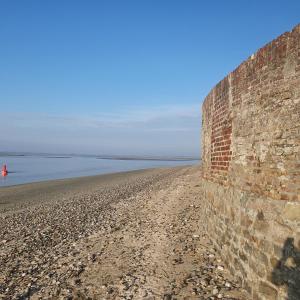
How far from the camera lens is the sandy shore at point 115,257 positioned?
6.06 metres

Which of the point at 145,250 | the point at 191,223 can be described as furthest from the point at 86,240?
the point at 191,223

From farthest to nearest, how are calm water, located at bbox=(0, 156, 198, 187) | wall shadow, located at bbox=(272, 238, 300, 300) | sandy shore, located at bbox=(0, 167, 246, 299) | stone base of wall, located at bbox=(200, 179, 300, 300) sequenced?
1. calm water, located at bbox=(0, 156, 198, 187)
2. sandy shore, located at bbox=(0, 167, 246, 299)
3. stone base of wall, located at bbox=(200, 179, 300, 300)
4. wall shadow, located at bbox=(272, 238, 300, 300)

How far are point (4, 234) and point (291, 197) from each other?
941 cm

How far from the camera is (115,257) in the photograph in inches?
306

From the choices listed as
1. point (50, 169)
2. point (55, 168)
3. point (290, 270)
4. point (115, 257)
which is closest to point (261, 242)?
point (290, 270)

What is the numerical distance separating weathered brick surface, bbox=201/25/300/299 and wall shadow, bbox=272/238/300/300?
0.07 feet

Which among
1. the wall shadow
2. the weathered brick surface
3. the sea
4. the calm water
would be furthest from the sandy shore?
the calm water

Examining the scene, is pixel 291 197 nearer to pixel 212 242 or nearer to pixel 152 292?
pixel 152 292

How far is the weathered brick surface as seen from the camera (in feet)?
14.1

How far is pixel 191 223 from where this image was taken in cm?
1012

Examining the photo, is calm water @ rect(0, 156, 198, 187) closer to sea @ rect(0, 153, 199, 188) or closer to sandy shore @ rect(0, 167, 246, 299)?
sea @ rect(0, 153, 199, 188)

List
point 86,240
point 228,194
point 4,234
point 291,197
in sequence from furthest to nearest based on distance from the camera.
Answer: point 4,234
point 86,240
point 228,194
point 291,197

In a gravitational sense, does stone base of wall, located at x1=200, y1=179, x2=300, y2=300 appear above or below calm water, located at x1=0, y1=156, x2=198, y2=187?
above

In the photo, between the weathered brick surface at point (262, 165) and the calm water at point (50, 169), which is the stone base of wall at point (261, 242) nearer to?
the weathered brick surface at point (262, 165)
